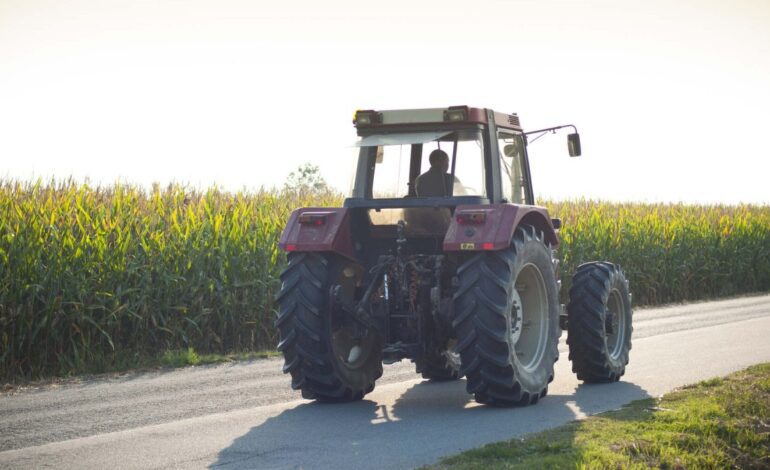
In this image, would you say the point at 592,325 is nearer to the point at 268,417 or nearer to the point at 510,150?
the point at 510,150

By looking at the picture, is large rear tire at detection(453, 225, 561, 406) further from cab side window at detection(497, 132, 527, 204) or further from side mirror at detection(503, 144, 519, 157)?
side mirror at detection(503, 144, 519, 157)

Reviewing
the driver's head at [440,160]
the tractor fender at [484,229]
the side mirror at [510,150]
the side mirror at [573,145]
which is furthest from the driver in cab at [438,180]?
the side mirror at [573,145]

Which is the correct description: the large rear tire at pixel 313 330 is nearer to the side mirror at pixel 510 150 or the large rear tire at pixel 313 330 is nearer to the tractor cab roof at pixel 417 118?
the tractor cab roof at pixel 417 118

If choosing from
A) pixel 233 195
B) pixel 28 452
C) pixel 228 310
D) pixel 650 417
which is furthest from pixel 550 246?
pixel 233 195

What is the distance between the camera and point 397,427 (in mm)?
7727

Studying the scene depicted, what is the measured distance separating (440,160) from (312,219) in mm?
1288

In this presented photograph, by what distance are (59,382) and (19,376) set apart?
593 mm

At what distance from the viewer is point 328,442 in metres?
7.09

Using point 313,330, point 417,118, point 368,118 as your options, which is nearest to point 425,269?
point 313,330

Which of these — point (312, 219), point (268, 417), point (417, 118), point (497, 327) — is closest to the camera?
point (497, 327)

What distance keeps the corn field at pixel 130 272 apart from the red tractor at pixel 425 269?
4144mm

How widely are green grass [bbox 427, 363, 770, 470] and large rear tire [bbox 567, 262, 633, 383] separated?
128cm

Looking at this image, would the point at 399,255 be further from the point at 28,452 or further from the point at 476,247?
the point at 28,452

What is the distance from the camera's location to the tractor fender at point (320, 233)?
340 inches
